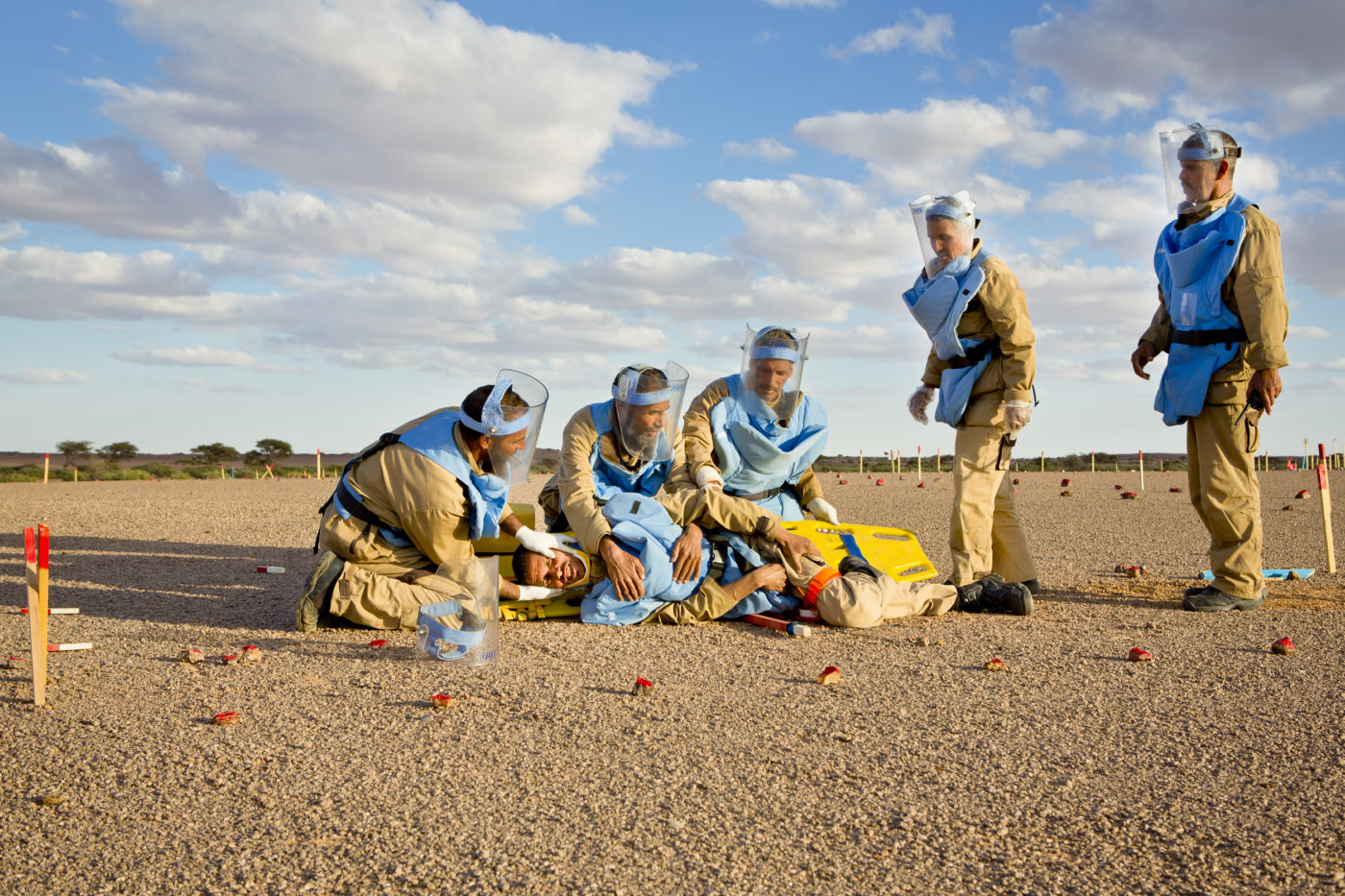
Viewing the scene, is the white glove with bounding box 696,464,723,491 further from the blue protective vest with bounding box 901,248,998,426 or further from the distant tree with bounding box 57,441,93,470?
the distant tree with bounding box 57,441,93,470

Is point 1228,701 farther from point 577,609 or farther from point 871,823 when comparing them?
point 577,609

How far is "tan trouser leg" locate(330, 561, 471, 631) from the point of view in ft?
20.1

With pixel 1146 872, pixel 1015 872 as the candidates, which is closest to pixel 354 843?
pixel 1015 872

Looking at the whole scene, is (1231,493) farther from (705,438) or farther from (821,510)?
(705,438)

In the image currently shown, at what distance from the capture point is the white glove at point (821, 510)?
7582 millimetres

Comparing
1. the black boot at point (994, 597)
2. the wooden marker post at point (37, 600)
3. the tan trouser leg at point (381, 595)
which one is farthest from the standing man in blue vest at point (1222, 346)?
the wooden marker post at point (37, 600)

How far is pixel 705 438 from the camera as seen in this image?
7602 mm

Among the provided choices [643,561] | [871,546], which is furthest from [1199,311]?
[643,561]

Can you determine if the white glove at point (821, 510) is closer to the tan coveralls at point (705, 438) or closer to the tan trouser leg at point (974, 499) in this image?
the tan coveralls at point (705, 438)

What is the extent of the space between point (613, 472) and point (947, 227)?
2.84 metres

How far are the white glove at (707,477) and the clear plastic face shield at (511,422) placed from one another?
4.55 feet

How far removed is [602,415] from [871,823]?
4.39 metres

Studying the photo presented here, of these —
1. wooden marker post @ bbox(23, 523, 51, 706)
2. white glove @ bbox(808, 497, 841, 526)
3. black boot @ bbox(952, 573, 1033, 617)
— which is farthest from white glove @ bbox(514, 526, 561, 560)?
black boot @ bbox(952, 573, 1033, 617)

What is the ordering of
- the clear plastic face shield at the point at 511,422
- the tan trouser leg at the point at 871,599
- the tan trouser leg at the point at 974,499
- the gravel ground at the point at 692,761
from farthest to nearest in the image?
the tan trouser leg at the point at 974,499 < the tan trouser leg at the point at 871,599 < the clear plastic face shield at the point at 511,422 < the gravel ground at the point at 692,761
